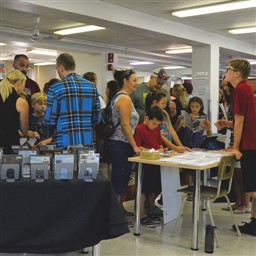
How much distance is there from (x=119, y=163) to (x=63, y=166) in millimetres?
1403

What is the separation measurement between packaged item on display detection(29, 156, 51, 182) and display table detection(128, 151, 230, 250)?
1.19 meters

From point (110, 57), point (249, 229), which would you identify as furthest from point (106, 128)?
point (110, 57)

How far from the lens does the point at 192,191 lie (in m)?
3.43

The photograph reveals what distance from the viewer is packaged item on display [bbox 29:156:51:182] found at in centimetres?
228

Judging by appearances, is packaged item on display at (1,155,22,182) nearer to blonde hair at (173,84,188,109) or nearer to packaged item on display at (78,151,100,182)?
packaged item on display at (78,151,100,182)

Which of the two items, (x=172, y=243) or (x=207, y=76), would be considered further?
(x=207, y=76)

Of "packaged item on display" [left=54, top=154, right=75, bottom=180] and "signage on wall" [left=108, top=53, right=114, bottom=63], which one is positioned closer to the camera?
"packaged item on display" [left=54, top=154, right=75, bottom=180]

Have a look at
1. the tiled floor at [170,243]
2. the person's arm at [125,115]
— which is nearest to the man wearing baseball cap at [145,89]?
the person's arm at [125,115]

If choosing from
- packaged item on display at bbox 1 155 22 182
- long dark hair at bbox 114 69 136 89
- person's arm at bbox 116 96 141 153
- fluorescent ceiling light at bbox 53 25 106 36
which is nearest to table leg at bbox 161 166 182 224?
person's arm at bbox 116 96 141 153

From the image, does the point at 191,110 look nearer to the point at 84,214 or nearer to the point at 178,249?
the point at 178,249

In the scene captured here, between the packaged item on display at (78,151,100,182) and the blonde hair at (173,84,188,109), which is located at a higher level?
the blonde hair at (173,84,188,109)

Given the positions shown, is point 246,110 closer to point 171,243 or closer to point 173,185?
point 173,185

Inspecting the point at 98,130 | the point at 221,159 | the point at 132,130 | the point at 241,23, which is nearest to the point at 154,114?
the point at 132,130

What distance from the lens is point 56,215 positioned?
231 cm
